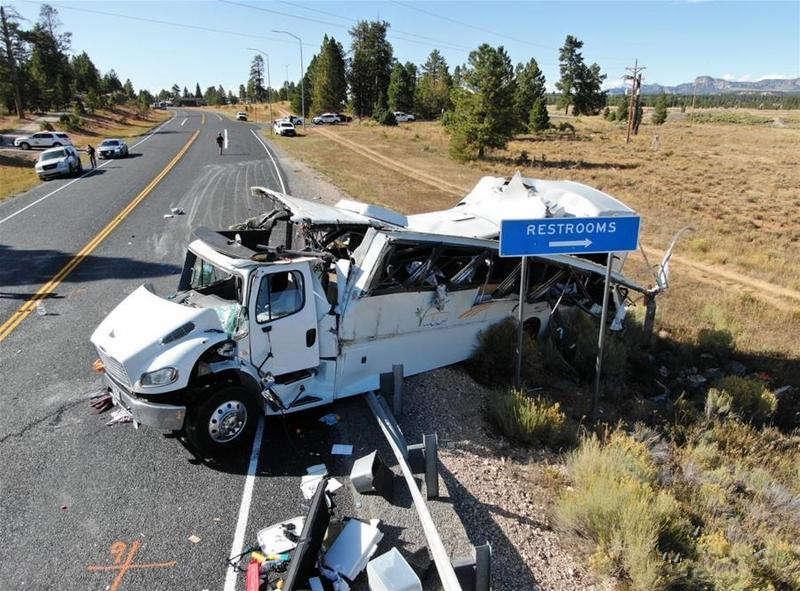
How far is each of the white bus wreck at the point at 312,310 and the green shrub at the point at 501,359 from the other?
0.71 ft

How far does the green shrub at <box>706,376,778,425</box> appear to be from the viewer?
852 centimetres

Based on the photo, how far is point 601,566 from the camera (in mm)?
5133

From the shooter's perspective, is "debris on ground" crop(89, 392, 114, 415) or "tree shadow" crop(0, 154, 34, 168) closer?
"debris on ground" crop(89, 392, 114, 415)

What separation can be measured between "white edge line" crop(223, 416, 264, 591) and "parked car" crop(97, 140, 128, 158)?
3479 centimetres

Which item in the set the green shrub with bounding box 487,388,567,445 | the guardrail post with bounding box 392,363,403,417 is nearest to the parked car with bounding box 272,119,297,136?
the guardrail post with bounding box 392,363,403,417

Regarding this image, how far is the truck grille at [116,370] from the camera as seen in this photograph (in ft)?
20.8

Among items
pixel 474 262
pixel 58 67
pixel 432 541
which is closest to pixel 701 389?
pixel 474 262

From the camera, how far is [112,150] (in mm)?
36312

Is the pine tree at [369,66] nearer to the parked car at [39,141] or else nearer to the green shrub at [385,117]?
the green shrub at [385,117]

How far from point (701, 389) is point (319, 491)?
7.55 metres

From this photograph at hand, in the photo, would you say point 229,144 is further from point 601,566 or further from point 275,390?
point 601,566

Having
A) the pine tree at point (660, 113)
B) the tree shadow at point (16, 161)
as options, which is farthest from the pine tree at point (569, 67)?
the tree shadow at point (16, 161)

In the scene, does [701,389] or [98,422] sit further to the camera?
[701,389]

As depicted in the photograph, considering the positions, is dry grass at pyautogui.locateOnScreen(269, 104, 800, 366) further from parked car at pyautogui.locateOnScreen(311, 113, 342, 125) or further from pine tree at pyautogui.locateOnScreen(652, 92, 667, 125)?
pine tree at pyautogui.locateOnScreen(652, 92, 667, 125)
